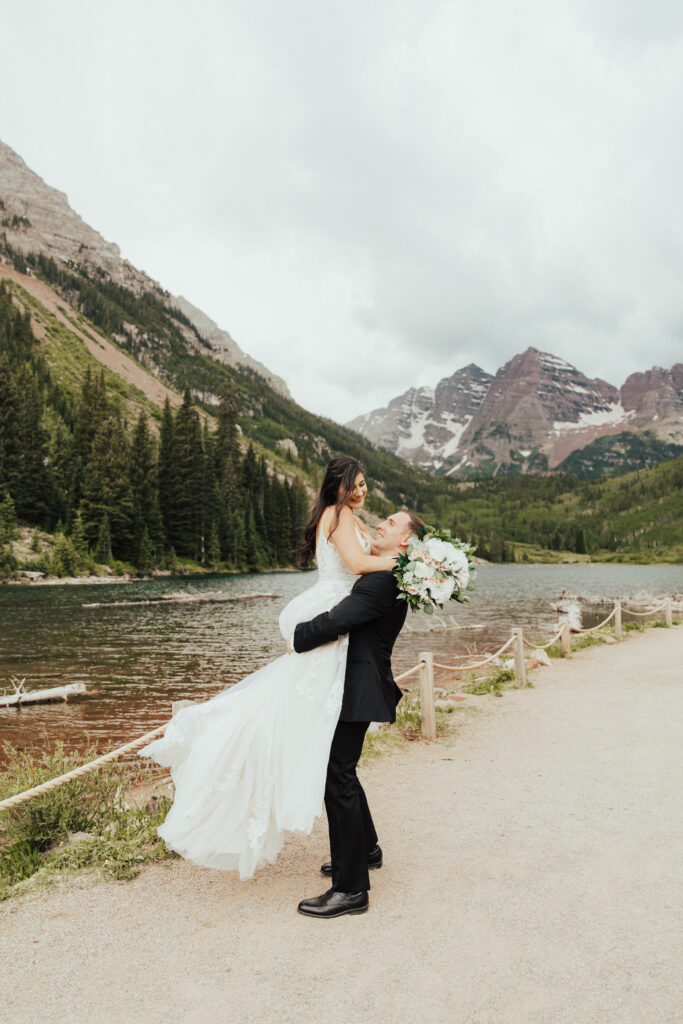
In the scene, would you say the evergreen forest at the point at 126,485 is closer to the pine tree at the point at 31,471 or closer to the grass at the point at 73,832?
the pine tree at the point at 31,471

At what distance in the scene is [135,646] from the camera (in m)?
24.3

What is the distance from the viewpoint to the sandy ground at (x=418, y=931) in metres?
3.20

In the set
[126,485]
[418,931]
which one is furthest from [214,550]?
[418,931]

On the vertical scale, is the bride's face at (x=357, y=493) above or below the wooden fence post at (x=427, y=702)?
above

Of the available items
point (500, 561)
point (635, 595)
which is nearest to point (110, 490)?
point (635, 595)

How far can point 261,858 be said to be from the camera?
13.7 feet

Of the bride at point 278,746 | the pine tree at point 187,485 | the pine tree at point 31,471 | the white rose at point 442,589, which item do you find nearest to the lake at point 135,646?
the bride at point 278,746

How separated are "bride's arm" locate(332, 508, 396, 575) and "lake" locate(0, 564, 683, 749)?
27.3ft

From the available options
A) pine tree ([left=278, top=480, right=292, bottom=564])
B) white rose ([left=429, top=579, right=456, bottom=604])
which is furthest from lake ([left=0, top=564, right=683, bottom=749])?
pine tree ([left=278, top=480, right=292, bottom=564])

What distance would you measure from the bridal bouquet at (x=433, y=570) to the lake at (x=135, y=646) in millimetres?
8514

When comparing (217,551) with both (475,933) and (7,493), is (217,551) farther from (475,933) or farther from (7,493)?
(475,933)

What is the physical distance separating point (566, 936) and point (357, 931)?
141cm

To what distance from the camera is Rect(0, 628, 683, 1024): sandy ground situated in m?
3.20

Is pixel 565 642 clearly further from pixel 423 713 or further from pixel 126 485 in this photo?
pixel 126 485
